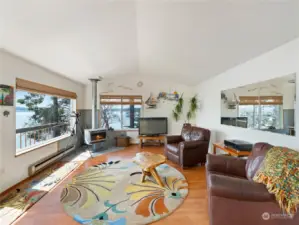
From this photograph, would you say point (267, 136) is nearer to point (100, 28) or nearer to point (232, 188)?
point (232, 188)

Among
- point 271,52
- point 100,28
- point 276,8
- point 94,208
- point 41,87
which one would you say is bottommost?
point 94,208

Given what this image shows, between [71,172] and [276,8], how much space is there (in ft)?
13.8

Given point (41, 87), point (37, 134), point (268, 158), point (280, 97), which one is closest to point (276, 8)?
point (280, 97)

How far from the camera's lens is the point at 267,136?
100 inches

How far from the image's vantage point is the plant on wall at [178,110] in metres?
5.82

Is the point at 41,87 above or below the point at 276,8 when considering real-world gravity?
below

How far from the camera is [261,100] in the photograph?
8.98 feet

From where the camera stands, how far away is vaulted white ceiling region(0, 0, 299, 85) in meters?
1.76

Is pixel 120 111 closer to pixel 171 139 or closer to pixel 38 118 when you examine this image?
pixel 171 139

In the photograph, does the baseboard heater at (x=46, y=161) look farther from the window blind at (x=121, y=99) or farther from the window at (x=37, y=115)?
the window blind at (x=121, y=99)

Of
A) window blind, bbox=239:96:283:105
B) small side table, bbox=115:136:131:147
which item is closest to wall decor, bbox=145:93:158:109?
small side table, bbox=115:136:131:147

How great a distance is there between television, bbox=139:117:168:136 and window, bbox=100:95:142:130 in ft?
1.70

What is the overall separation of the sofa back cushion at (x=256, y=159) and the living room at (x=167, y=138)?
2 centimetres

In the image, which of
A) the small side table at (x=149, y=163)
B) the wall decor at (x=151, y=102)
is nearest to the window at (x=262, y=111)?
the small side table at (x=149, y=163)
